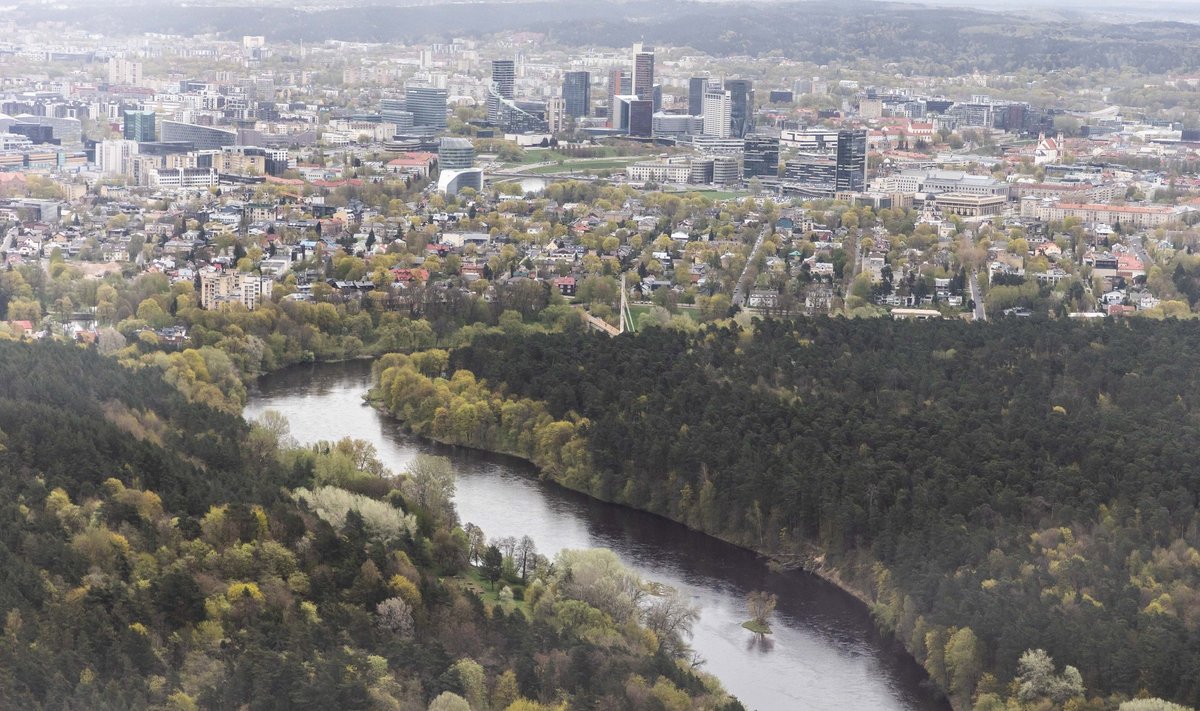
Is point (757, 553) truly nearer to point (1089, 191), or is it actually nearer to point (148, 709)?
point (148, 709)

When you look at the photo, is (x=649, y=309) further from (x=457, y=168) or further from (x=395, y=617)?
(x=457, y=168)

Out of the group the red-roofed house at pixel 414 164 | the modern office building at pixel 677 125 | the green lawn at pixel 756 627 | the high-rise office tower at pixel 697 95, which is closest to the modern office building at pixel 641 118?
the modern office building at pixel 677 125

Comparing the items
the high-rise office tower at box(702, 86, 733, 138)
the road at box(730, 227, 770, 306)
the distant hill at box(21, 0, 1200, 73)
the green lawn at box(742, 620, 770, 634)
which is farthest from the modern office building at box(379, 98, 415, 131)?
the green lawn at box(742, 620, 770, 634)

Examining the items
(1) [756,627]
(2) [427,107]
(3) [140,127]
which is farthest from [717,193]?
(1) [756,627]

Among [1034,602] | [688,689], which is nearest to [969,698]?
[1034,602]

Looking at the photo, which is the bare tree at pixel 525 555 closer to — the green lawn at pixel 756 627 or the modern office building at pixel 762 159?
the green lawn at pixel 756 627

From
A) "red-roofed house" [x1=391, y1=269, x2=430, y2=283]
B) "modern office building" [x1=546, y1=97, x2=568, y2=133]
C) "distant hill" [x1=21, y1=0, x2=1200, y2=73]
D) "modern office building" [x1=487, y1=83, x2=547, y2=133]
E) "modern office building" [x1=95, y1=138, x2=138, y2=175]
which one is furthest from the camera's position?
"distant hill" [x1=21, y1=0, x2=1200, y2=73]

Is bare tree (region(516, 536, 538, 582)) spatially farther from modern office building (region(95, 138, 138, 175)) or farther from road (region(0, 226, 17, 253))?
modern office building (region(95, 138, 138, 175))
